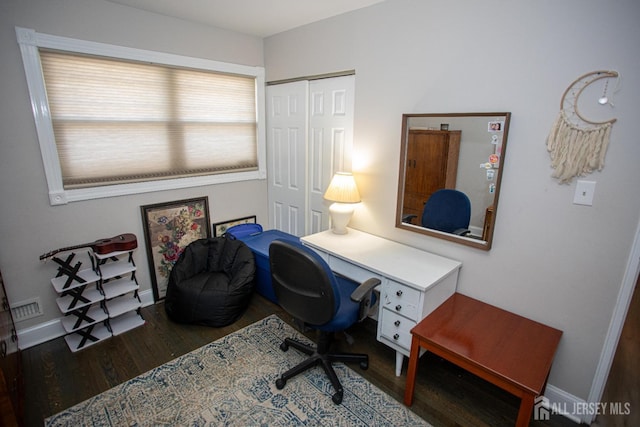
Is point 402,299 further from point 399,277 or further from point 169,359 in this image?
point 169,359

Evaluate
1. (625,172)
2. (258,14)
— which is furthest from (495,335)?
(258,14)

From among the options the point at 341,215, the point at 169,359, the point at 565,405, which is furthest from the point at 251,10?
the point at 565,405

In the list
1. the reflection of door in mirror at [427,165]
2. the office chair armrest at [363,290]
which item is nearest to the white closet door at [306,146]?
the reflection of door in mirror at [427,165]

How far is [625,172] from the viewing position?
154 cm

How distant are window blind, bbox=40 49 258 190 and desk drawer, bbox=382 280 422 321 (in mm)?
2047

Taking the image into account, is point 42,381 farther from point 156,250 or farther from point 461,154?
point 461,154

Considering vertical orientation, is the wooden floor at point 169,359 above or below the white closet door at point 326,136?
below

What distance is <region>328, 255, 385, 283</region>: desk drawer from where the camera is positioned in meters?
2.16

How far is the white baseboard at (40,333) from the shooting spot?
2315 mm

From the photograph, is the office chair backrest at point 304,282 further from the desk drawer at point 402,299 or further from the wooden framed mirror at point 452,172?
the wooden framed mirror at point 452,172

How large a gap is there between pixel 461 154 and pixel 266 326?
1949 mm

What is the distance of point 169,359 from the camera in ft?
7.34

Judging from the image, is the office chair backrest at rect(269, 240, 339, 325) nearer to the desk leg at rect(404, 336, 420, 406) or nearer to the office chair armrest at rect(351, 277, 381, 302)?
the office chair armrest at rect(351, 277, 381, 302)

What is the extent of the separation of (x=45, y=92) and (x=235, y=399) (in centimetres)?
238
